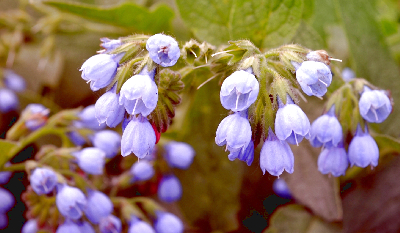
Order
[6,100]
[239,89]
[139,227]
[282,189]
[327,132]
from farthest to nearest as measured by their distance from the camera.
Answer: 1. [6,100]
2. [282,189]
3. [139,227]
4. [327,132]
5. [239,89]

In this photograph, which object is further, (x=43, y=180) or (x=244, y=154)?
(x=43, y=180)

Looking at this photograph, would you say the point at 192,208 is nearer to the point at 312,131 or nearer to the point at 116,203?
the point at 116,203

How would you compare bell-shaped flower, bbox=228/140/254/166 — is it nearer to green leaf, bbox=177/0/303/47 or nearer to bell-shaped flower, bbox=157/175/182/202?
green leaf, bbox=177/0/303/47

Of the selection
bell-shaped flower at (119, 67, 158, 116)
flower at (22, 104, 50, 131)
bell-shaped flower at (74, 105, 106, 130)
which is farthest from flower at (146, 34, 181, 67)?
flower at (22, 104, 50, 131)

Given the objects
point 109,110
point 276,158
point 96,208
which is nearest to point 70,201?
point 96,208

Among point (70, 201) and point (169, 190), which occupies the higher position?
point (70, 201)

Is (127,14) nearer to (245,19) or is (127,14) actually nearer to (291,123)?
(245,19)
